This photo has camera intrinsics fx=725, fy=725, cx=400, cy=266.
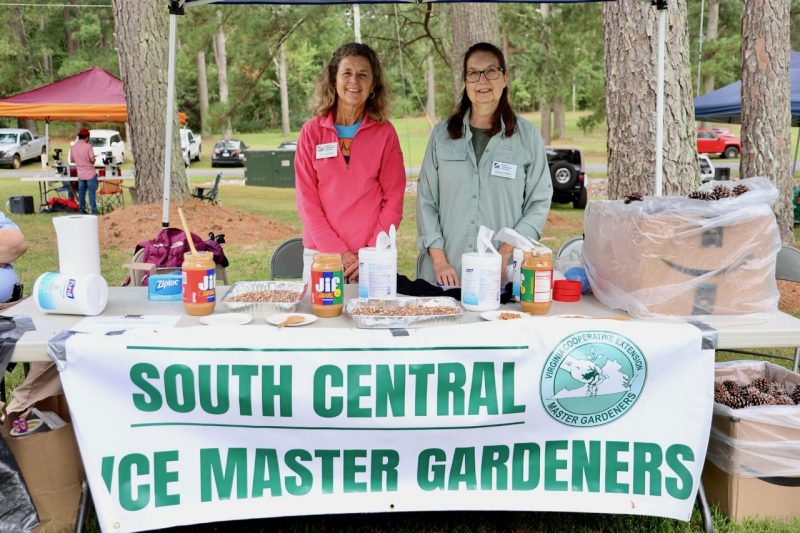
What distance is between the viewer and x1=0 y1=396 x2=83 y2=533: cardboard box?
238cm

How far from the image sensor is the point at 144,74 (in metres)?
9.30

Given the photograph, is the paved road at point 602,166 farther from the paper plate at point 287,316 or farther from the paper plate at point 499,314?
the paper plate at point 287,316

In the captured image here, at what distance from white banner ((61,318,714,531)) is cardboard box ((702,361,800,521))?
20cm

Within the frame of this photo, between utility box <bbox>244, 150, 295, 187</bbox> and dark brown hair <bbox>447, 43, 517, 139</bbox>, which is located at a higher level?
dark brown hair <bbox>447, 43, 517, 139</bbox>

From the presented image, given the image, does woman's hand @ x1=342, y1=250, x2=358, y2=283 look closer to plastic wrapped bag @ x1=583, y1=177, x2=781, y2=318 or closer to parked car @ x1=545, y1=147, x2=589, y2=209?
plastic wrapped bag @ x1=583, y1=177, x2=781, y2=318

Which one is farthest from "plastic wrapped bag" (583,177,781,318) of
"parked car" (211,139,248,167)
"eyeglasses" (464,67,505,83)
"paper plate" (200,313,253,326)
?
"parked car" (211,139,248,167)

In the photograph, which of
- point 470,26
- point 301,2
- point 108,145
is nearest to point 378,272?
point 301,2

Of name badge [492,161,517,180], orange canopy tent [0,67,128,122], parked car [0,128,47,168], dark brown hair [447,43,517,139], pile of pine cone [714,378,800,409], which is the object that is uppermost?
orange canopy tent [0,67,128,122]

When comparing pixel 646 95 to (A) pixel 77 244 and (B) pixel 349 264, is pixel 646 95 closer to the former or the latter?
(B) pixel 349 264

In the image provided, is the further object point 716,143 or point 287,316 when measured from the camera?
point 716,143

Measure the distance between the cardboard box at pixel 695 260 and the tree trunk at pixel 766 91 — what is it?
18.6 ft

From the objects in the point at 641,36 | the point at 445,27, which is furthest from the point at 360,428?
the point at 445,27

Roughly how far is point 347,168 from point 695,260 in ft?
4.83

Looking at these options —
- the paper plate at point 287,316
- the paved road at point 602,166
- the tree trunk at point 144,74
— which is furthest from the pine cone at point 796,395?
the paved road at point 602,166
